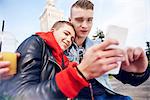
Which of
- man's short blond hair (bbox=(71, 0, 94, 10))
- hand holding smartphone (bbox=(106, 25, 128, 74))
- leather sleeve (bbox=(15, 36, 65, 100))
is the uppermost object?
man's short blond hair (bbox=(71, 0, 94, 10))

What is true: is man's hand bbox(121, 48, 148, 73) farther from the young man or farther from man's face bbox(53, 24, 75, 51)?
man's face bbox(53, 24, 75, 51)

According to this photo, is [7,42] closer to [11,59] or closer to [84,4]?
[11,59]

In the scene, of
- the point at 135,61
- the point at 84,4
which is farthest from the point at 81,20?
the point at 135,61

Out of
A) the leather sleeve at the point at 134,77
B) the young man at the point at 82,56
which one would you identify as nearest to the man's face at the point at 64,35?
the young man at the point at 82,56

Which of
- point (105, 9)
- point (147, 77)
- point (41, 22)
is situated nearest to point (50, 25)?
point (41, 22)

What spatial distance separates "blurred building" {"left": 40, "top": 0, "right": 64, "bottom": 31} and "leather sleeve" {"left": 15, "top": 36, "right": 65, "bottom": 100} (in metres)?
0.07

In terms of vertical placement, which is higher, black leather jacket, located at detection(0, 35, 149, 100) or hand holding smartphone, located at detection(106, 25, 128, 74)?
hand holding smartphone, located at detection(106, 25, 128, 74)

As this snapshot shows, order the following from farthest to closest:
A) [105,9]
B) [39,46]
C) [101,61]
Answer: [105,9]
[39,46]
[101,61]

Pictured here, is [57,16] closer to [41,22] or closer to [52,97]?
[41,22]

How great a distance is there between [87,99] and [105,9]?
204 millimetres

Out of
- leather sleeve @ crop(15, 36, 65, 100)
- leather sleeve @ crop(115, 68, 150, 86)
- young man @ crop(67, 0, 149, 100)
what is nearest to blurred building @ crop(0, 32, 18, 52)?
leather sleeve @ crop(15, 36, 65, 100)

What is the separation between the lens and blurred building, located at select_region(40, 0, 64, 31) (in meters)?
0.57

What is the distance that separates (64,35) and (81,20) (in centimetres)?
6

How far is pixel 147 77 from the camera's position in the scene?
59 cm
